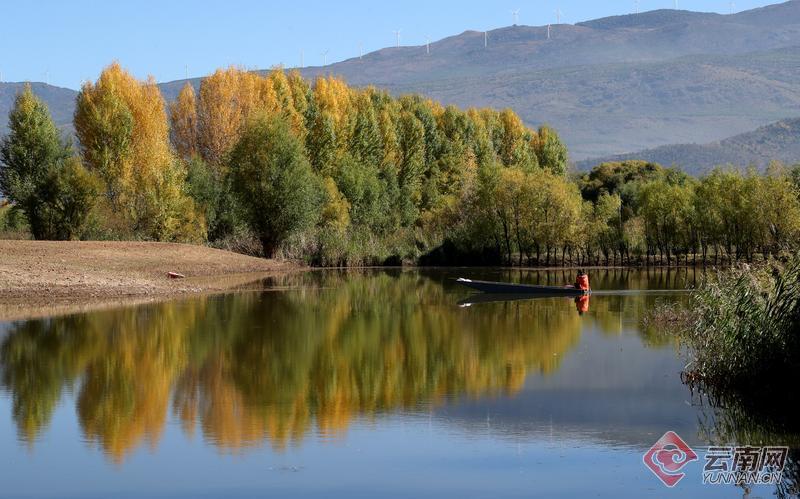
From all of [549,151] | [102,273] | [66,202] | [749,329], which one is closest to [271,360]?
[749,329]

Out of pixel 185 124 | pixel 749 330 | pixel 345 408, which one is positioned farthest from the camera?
pixel 185 124

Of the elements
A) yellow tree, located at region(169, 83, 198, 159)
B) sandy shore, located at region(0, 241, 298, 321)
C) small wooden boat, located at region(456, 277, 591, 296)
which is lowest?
small wooden boat, located at region(456, 277, 591, 296)

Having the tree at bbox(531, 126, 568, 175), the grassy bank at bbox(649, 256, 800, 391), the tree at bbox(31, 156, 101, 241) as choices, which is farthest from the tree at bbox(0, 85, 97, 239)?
the tree at bbox(531, 126, 568, 175)

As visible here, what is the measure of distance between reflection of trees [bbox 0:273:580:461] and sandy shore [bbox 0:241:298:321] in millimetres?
2506

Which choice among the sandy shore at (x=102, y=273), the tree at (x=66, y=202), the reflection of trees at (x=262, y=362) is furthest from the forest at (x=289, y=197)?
the reflection of trees at (x=262, y=362)

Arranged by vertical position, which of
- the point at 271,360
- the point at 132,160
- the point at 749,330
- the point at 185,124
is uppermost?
the point at 185,124

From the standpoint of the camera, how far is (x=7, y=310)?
3014 centimetres

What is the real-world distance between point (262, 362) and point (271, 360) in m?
0.26

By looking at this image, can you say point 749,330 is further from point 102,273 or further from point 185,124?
point 185,124

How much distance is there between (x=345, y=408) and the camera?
1666cm

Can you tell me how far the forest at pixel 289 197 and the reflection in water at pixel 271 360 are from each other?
19536 millimetres

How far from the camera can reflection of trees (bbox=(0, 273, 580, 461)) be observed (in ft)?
52.7

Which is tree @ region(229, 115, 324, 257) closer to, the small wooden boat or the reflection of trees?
the small wooden boat

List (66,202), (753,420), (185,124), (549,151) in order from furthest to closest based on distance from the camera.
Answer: (549,151)
(185,124)
(66,202)
(753,420)
